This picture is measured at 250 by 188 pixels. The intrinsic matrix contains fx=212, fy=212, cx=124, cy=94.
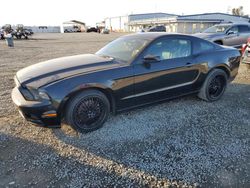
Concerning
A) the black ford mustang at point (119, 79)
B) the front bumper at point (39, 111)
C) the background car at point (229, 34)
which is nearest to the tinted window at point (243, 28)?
the background car at point (229, 34)

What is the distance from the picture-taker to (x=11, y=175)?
255 centimetres

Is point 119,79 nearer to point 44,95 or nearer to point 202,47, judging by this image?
point 44,95

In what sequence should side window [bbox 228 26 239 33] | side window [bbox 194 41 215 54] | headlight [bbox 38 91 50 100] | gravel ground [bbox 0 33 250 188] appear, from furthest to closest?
side window [bbox 228 26 239 33]
side window [bbox 194 41 215 54]
headlight [bbox 38 91 50 100]
gravel ground [bbox 0 33 250 188]

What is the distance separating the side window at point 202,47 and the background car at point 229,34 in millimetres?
5819

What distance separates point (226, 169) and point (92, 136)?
195 cm

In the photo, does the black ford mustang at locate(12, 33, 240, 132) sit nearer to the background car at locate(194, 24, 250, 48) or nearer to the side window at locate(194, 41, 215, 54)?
the side window at locate(194, 41, 215, 54)

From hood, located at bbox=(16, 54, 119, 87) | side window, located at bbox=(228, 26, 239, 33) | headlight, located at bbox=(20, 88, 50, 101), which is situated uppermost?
side window, located at bbox=(228, 26, 239, 33)

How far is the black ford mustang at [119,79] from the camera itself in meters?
3.07

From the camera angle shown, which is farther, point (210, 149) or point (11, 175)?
point (210, 149)

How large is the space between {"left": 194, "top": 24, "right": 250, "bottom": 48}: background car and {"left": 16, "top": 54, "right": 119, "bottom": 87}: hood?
773 centimetres

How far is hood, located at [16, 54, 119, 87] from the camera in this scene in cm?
319

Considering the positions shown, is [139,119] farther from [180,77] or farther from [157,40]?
[157,40]

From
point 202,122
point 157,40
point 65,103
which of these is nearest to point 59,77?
point 65,103

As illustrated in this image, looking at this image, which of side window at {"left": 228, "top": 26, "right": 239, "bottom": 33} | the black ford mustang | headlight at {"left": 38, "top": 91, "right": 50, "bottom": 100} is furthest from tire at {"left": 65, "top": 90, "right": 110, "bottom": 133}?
side window at {"left": 228, "top": 26, "right": 239, "bottom": 33}
